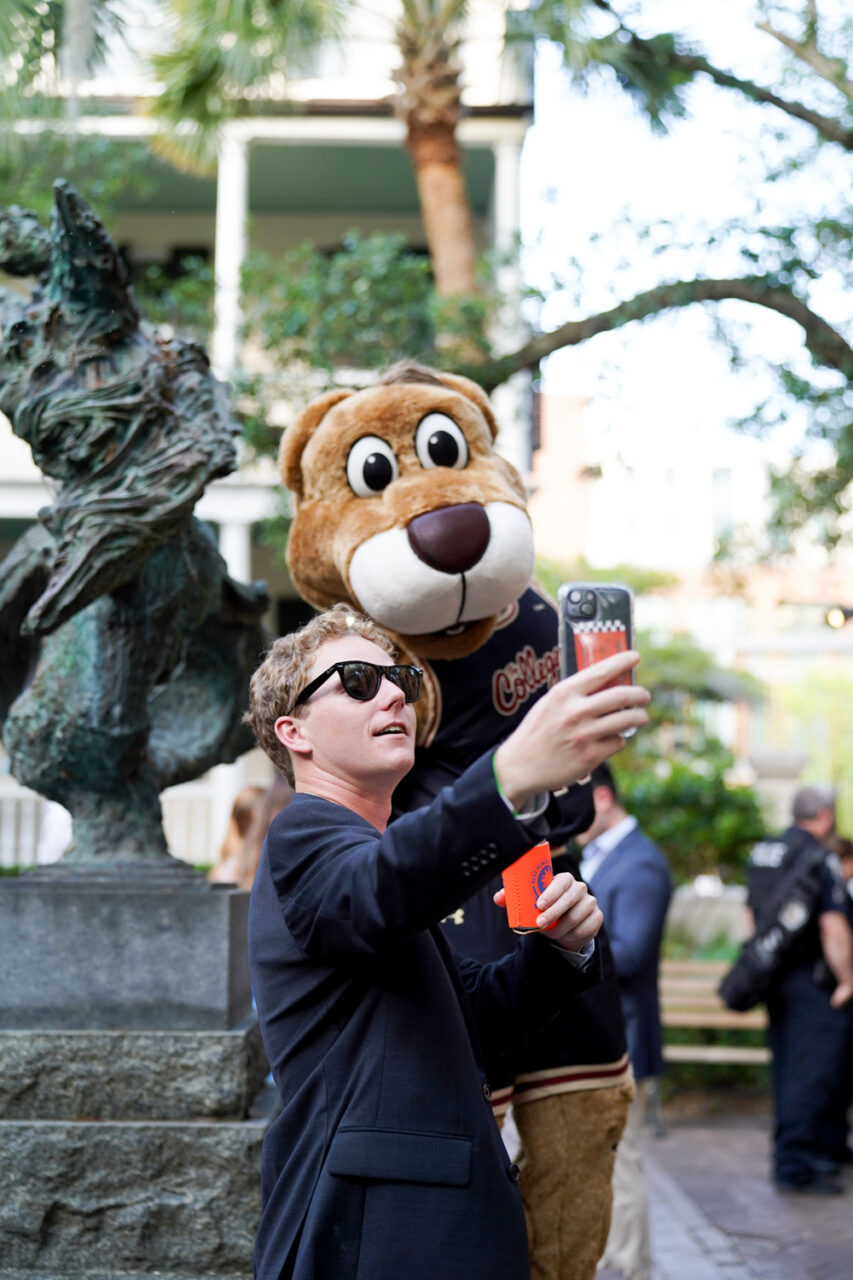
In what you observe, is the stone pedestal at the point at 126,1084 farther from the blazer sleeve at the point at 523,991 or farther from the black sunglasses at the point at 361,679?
the black sunglasses at the point at 361,679

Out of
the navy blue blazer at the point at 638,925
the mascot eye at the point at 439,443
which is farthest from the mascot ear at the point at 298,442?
the navy blue blazer at the point at 638,925

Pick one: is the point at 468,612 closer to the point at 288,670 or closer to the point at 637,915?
the point at 288,670

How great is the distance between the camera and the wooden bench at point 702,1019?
986cm

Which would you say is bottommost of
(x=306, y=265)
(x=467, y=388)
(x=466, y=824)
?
(x=466, y=824)

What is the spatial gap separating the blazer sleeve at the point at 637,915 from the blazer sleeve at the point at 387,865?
389cm

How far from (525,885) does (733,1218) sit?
529 centimetres

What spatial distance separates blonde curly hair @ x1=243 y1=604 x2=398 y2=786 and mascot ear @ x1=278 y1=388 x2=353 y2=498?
1.46 meters

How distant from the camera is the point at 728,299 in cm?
898

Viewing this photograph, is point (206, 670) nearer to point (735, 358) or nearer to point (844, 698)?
point (735, 358)

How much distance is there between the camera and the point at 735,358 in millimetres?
9531

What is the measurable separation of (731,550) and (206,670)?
9.44m

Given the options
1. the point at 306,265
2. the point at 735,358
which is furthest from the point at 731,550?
the point at 306,265

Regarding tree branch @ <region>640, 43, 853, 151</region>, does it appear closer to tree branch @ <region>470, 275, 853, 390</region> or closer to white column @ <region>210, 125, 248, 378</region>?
tree branch @ <region>470, 275, 853, 390</region>

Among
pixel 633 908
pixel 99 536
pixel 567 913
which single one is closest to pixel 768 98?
pixel 633 908
